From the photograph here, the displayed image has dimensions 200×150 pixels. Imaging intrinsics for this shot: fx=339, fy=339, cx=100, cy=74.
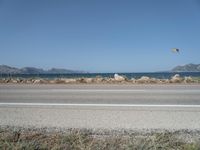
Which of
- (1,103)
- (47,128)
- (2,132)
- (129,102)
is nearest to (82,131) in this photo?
(47,128)

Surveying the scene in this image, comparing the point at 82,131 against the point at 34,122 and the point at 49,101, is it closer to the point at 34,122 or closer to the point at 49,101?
the point at 34,122

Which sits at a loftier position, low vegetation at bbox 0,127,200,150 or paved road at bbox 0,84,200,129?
paved road at bbox 0,84,200,129

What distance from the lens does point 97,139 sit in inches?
232

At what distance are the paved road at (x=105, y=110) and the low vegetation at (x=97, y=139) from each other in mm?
602

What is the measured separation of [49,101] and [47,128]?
159 inches

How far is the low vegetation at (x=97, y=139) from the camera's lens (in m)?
5.42

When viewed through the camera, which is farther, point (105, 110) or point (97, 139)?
point (105, 110)

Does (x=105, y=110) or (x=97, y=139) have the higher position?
(x=105, y=110)

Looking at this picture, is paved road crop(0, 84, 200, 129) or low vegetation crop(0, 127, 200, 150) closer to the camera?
low vegetation crop(0, 127, 200, 150)

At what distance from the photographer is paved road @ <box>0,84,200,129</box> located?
23.5 ft

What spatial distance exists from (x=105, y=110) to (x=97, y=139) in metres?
2.92

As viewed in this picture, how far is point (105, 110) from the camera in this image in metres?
8.79

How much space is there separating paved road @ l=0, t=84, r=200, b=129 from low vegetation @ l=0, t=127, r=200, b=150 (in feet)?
1.98

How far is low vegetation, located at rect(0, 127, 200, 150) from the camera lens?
5422 mm
